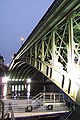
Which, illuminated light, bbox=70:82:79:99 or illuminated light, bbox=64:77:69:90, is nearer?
illuminated light, bbox=70:82:79:99

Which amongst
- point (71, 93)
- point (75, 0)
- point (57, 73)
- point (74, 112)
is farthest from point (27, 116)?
point (75, 0)

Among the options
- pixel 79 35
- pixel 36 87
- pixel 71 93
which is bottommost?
pixel 36 87

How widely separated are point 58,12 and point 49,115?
43.8ft

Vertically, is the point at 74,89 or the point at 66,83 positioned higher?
the point at 66,83

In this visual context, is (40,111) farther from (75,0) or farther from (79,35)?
(75,0)

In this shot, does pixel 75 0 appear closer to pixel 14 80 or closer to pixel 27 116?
pixel 27 116

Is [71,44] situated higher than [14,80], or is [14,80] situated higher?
[71,44]

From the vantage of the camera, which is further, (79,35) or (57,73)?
(79,35)

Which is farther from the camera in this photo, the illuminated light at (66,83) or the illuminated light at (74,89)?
the illuminated light at (66,83)

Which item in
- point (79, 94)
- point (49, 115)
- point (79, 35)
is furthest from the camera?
point (49, 115)

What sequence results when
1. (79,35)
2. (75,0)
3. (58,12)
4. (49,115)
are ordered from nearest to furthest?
1. (75,0)
2. (58,12)
3. (79,35)
4. (49,115)

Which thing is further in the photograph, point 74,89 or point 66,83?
point 66,83

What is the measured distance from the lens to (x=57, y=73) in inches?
500

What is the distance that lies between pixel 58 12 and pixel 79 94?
16.7 feet
